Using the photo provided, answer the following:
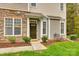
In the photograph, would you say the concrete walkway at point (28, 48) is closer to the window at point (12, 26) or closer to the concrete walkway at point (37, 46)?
the concrete walkway at point (37, 46)

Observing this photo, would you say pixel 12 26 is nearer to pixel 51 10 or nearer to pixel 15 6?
pixel 15 6

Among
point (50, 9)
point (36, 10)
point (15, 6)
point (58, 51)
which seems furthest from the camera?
point (36, 10)

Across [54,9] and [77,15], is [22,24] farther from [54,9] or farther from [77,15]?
[77,15]

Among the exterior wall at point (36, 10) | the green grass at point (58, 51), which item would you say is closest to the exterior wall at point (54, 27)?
the exterior wall at point (36, 10)

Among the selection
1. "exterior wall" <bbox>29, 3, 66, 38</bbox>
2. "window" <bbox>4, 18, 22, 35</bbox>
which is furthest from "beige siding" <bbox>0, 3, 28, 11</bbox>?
"window" <bbox>4, 18, 22, 35</bbox>

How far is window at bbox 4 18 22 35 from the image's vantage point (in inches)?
445

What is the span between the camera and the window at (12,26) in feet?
37.1

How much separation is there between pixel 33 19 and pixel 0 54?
7.15 feet

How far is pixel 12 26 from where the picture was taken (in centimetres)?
1143

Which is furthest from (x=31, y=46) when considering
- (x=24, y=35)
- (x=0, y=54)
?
(x=0, y=54)

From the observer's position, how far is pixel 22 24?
1145cm

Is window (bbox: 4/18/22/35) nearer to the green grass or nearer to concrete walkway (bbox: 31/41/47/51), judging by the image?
concrete walkway (bbox: 31/41/47/51)

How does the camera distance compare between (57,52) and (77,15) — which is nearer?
(57,52)

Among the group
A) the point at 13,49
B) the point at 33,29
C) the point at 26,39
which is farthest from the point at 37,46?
the point at 13,49
